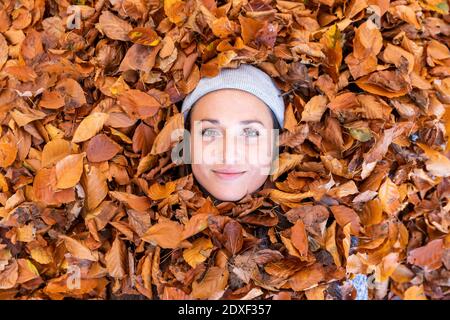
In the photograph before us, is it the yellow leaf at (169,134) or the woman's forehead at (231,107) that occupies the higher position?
the woman's forehead at (231,107)

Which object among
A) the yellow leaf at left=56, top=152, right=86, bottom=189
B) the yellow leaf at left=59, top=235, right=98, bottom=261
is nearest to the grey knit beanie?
the yellow leaf at left=56, top=152, right=86, bottom=189

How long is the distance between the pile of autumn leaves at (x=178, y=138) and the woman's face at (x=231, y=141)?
4 cm

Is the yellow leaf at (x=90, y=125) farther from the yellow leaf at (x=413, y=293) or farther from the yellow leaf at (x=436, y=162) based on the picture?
the yellow leaf at (x=413, y=293)

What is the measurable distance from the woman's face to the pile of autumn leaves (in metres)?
0.04

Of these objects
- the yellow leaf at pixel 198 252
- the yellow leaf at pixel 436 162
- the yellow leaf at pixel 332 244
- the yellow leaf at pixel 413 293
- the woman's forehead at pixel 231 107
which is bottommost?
the yellow leaf at pixel 413 293

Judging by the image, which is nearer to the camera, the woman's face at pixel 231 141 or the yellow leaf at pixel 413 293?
the woman's face at pixel 231 141

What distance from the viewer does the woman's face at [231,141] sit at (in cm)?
116

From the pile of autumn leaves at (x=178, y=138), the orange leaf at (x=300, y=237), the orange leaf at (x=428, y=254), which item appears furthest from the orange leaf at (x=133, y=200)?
the orange leaf at (x=428, y=254)

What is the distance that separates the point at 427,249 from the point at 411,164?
21 centimetres

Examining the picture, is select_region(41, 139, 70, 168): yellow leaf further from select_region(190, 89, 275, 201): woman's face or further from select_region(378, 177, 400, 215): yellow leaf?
select_region(378, 177, 400, 215): yellow leaf

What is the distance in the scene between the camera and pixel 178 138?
3.91ft

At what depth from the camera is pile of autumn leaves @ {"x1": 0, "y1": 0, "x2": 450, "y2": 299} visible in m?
1.15

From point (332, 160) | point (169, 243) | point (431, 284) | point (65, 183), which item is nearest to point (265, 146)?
point (332, 160)

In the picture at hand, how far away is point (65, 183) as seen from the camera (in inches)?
45.4
